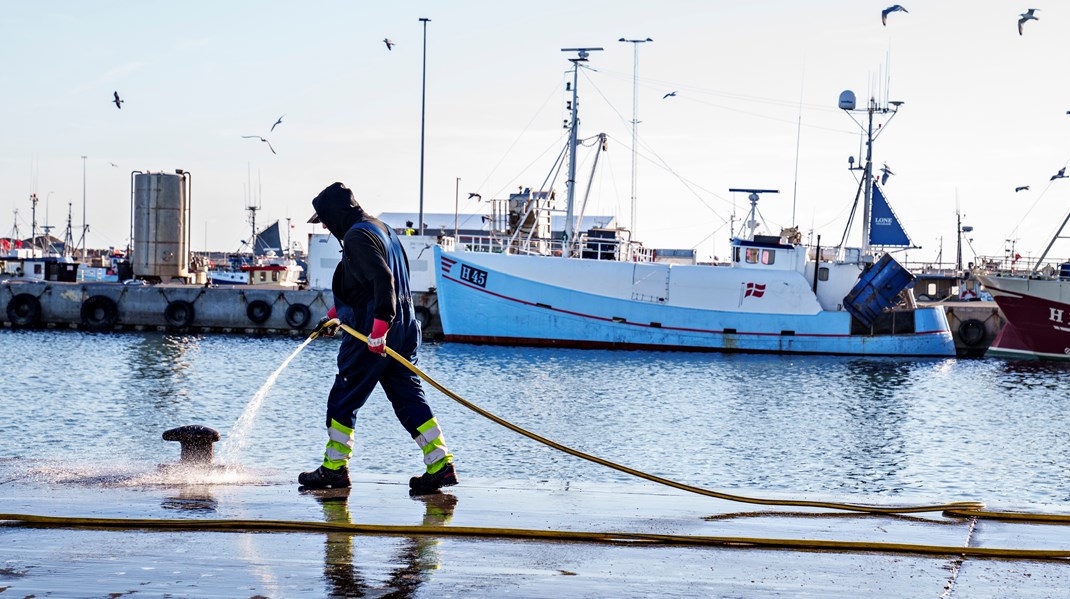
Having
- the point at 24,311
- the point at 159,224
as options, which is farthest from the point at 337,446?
the point at 159,224

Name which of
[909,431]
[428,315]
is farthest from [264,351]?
[909,431]

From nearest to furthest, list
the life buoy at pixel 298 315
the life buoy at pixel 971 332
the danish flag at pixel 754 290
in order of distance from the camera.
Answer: the danish flag at pixel 754 290 < the life buoy at pixel 971 332 < the life buoy at pixel 298 315

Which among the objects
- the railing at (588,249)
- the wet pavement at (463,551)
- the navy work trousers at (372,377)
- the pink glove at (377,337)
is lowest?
the wet pavement at (463,551)

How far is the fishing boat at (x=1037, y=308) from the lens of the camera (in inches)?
1524

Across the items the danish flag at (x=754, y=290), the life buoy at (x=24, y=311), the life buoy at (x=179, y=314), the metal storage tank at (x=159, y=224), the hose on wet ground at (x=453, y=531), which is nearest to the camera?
the hose on wet ground at (x=453, y=531)

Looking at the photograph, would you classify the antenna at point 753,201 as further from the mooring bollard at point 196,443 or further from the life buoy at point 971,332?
the mooring bollard at point 196,443

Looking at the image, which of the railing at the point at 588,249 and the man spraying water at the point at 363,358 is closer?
the man spraying water at the point at 363,358

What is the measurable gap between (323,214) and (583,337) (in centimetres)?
3304

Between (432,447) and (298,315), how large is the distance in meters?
38.5

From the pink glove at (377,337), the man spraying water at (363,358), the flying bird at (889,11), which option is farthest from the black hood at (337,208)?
the flying bird at (889,11)

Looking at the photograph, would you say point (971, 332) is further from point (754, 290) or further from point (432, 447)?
point (432, 447)

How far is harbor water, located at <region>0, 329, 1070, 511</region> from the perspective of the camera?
14.4 m

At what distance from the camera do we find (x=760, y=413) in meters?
22.9

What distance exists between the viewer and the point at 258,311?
4462 cm
